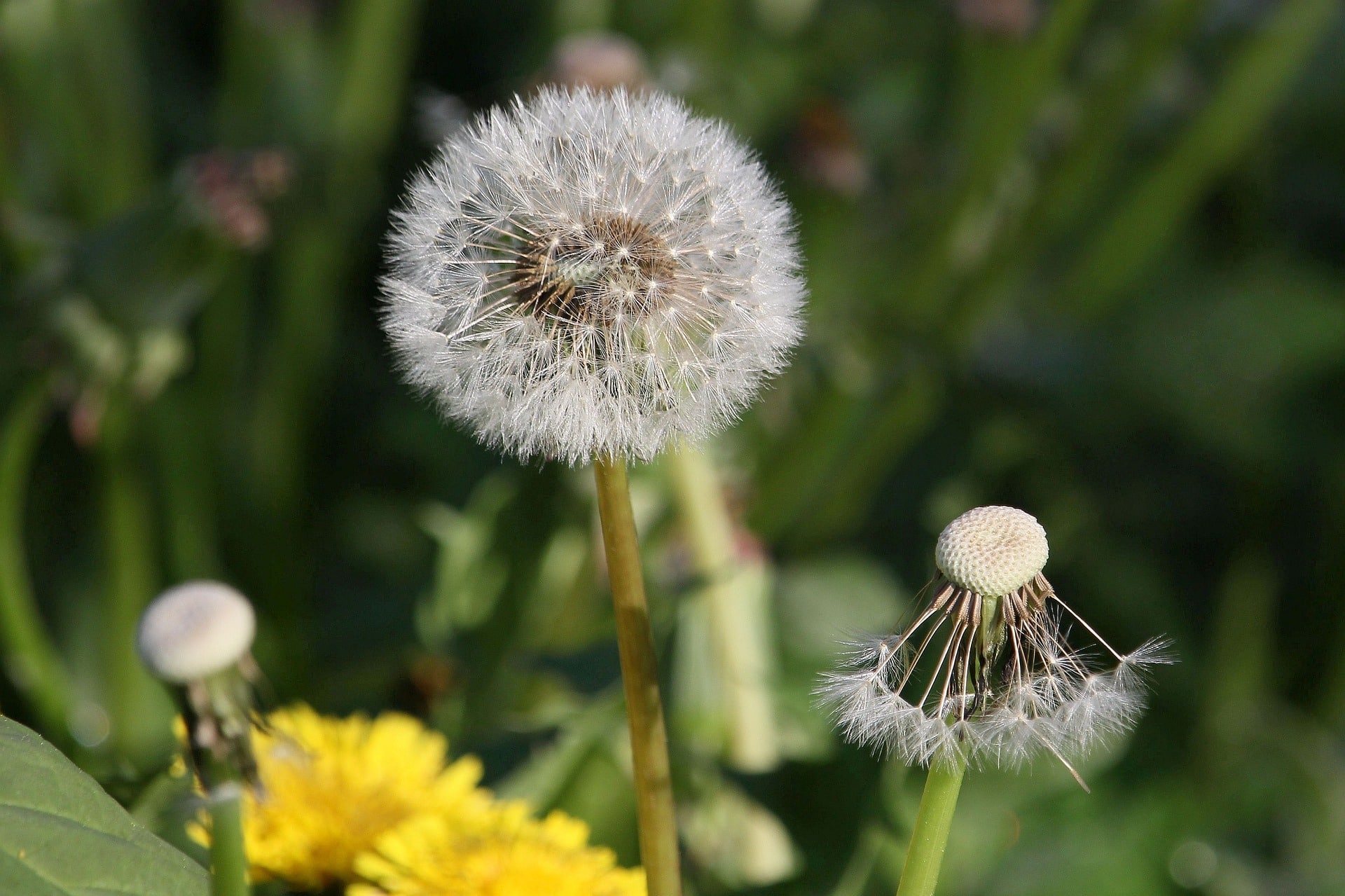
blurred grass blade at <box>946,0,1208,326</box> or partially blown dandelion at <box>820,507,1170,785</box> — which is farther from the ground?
blurred grass blade at <box>946,0,1208,326</box>

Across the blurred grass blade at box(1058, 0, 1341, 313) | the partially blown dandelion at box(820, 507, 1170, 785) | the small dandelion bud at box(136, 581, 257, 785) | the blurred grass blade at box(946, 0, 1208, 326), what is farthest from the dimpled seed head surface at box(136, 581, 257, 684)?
the blurred grass blade at box(1058, 0, 1341, 313)

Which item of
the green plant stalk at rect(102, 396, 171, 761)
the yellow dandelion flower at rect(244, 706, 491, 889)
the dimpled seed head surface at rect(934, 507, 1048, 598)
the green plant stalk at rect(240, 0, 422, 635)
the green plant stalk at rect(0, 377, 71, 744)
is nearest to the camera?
the dimpled seed head surface at rect(934, 507, 1048, 598)

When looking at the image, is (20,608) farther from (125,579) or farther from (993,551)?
(993,551)

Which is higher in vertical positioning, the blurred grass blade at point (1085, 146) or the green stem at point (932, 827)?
the blurred grass blade at point (1085, 146)

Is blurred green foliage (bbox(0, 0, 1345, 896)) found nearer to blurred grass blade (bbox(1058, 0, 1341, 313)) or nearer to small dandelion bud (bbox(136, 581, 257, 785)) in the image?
blurred grass blade (bbox(1058, 0, 1341, 313))

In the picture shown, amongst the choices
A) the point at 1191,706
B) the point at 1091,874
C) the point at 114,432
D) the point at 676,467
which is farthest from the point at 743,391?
the point at 1191,706

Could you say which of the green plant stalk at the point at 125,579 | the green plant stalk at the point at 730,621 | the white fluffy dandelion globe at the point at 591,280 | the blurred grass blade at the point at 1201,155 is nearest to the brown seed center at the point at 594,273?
the white fluffy dandelion globe at the point at 591,280

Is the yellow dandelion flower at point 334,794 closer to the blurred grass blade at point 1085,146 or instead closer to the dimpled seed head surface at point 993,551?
the dimpled seed head surface at point 993,551
